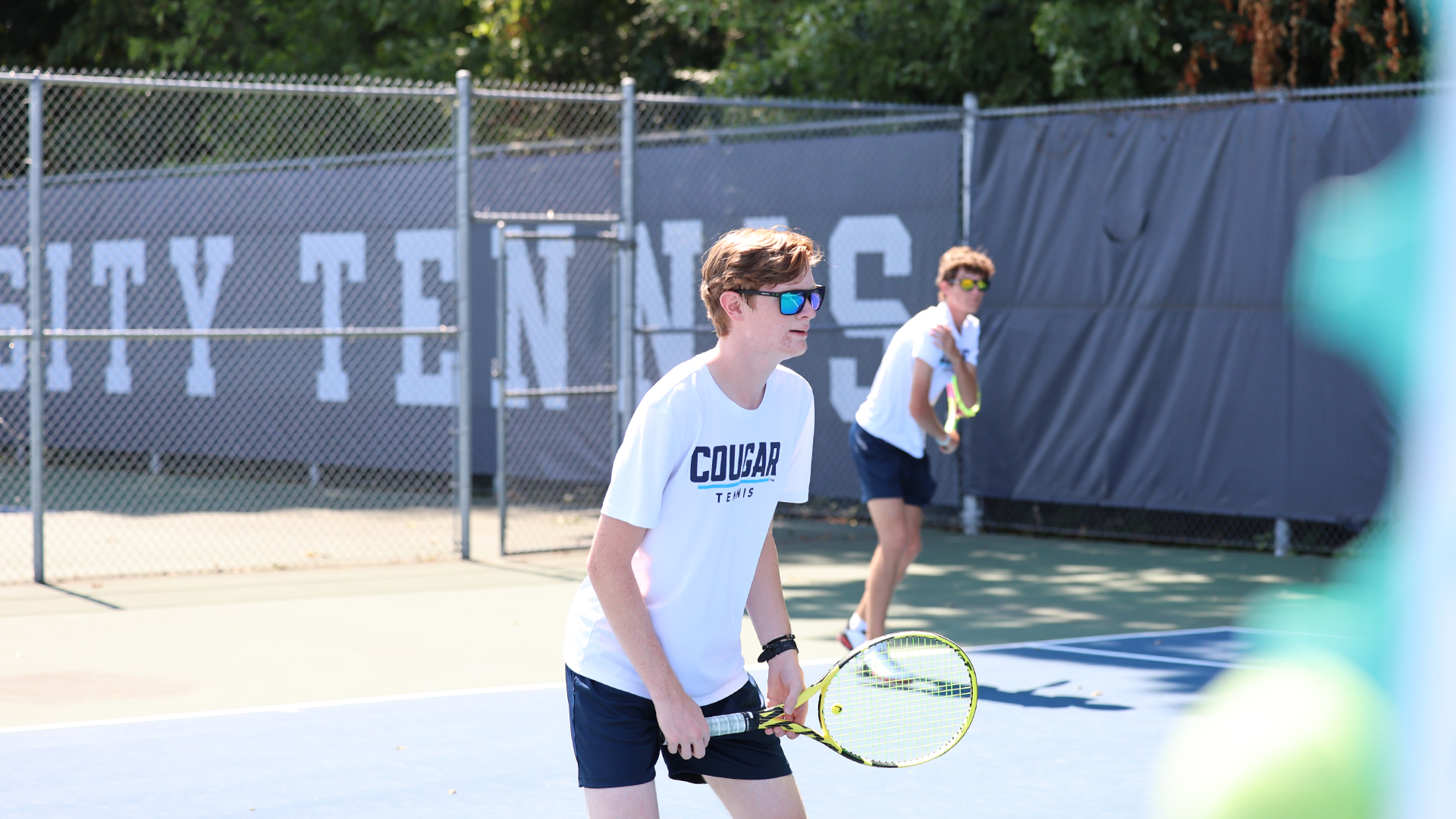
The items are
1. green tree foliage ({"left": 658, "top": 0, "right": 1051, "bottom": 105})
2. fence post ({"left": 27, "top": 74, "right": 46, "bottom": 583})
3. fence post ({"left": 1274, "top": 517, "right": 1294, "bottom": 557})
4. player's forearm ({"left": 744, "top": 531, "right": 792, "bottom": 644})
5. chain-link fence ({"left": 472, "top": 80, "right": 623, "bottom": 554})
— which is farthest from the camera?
→ green tree foliage ({"left": 658, "top": 0, "right": 1051, "bottom": 105})

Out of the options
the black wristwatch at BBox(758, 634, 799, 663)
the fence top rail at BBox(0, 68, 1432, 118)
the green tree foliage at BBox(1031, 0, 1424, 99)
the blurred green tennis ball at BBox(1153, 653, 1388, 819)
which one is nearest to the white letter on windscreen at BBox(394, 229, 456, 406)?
the fence top rail at BBox(0, 68, 1432, 118)

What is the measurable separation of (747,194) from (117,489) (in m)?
6.91

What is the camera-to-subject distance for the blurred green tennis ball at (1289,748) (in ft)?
3.12

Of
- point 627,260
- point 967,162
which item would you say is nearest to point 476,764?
point 627,260

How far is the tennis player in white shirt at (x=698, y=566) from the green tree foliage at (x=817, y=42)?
6.73 m

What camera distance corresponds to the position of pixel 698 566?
320 centimetres

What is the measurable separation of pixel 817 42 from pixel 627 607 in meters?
13.2

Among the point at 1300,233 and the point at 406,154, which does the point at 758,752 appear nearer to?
the point at 1300,233

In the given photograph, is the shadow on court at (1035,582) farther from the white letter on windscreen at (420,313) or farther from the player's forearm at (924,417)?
the white letter on windscreen at (420,313)

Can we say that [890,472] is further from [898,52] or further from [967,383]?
[898,52]

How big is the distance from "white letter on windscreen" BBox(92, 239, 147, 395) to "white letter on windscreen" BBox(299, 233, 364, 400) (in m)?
2.12

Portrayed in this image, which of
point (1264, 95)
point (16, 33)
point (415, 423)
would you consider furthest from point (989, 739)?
point (16, 33)

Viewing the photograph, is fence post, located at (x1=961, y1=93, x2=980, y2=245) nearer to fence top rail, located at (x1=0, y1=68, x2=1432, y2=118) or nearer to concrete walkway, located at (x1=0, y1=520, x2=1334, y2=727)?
fence top rail, located at (x1=0, y1=68, x2=1432, y2=118)

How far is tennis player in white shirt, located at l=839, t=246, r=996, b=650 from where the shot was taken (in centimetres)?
716
